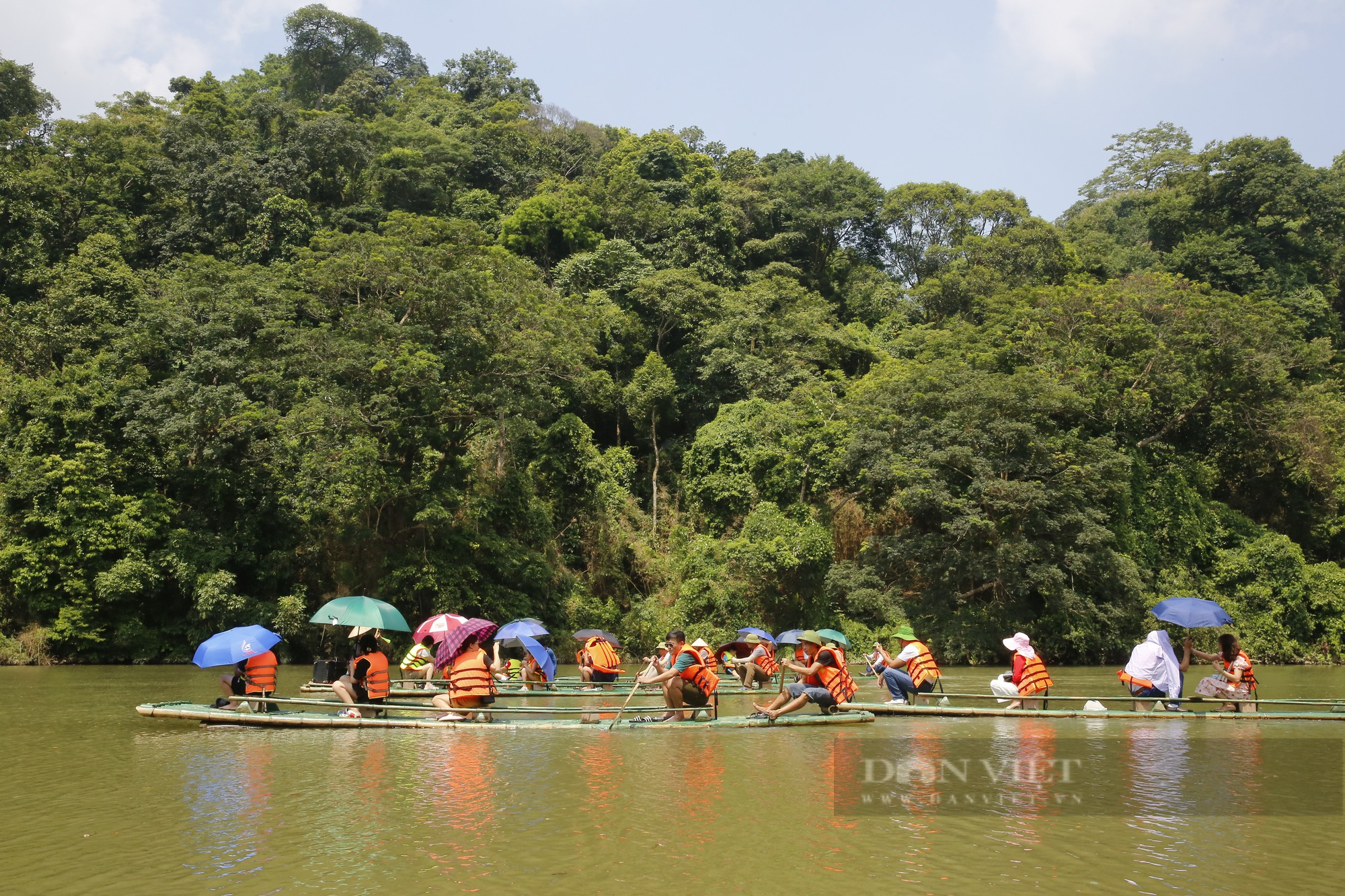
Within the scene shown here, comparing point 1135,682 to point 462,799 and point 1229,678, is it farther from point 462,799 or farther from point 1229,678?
point 462,799

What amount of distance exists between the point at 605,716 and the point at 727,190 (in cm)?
3251

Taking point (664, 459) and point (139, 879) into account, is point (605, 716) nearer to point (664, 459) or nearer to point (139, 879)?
point (139, 879)

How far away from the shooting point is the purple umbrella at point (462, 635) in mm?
12969

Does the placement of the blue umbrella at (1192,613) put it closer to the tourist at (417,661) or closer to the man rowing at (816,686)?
the man rowing at (816,686)

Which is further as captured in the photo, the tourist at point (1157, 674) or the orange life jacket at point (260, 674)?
the tourist at point (1157, 674)

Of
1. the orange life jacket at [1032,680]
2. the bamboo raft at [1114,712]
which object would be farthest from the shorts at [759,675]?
the orange life jacket at [1032,680]

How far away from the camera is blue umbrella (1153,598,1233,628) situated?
14.2 meters

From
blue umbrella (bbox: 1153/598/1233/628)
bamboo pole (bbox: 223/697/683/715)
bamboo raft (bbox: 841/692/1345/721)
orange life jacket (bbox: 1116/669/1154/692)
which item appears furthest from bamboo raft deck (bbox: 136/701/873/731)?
blue umbrella (bbox: 1153/598/1233/628)

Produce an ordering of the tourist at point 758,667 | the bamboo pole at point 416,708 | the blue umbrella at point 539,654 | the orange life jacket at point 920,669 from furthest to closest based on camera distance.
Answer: the tourist at point 758,667 < the blue umbrella at point 539,654 < the orange life jacket at point 920,669 < the bamboo pole at point 416,708

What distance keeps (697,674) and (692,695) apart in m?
0.32

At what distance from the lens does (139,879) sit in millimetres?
6090

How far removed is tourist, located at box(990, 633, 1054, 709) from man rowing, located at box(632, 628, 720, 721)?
14.7 ft

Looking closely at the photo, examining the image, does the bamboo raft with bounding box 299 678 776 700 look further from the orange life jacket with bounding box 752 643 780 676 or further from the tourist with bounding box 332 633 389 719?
the tourist with bounding box 332 633 389 719

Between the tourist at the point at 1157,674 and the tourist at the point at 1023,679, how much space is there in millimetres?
1167
